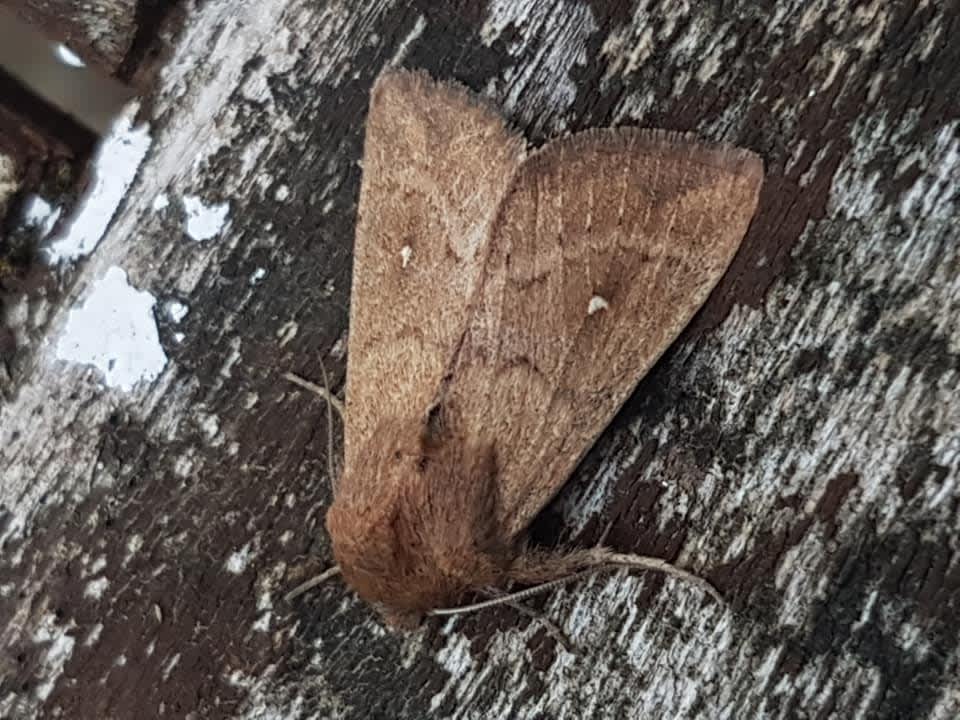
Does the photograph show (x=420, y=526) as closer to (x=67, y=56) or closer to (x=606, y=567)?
(x=606, y=567)

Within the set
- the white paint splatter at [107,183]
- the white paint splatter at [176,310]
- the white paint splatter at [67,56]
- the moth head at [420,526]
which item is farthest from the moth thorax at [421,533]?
the white paint splatter at [67,56]

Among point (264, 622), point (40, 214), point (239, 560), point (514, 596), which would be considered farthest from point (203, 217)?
point (514, 596)

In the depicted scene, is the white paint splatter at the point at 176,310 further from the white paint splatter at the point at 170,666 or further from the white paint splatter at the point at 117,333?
the white paint splatter at the point at 170,666

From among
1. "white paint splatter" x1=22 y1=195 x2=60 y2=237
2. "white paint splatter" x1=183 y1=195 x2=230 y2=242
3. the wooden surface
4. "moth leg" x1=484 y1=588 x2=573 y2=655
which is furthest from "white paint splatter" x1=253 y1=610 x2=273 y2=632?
"white paint splatter" x1=22 y1=195 x2=60 y2=237

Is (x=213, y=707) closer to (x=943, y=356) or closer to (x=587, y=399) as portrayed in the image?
(x=587, y=399)

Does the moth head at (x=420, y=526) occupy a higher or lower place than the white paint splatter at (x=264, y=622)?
higher

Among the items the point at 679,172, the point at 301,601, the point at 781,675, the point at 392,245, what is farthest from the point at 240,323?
the point at 781,675
